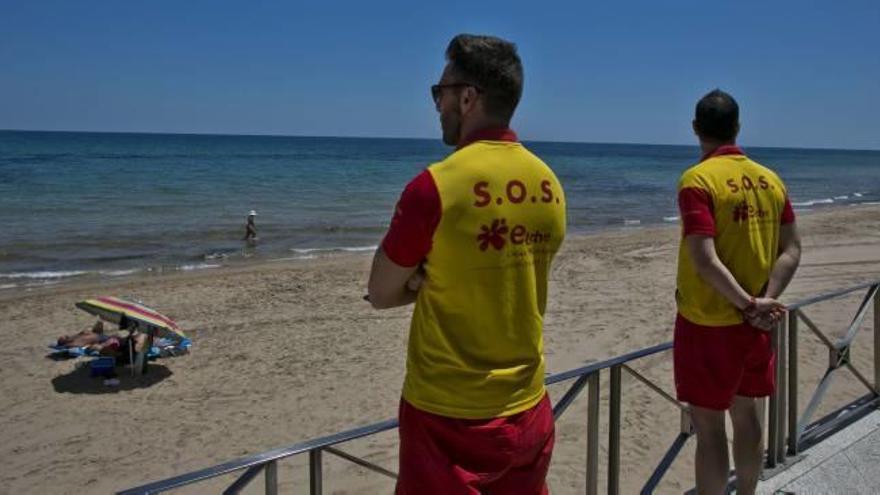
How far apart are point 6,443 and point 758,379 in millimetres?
6474

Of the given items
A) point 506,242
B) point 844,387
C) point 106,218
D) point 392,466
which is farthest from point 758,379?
point 106,218

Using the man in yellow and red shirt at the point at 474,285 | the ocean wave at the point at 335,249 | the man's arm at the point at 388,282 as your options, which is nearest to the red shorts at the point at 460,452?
the man in yellow and red shirt at the point at 474,285

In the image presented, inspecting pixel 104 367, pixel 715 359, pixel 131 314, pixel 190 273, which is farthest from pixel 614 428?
pixel 190 273

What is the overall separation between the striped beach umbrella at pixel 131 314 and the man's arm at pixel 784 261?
7.00m

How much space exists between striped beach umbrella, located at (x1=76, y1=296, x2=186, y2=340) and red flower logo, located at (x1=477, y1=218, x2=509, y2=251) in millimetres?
7435

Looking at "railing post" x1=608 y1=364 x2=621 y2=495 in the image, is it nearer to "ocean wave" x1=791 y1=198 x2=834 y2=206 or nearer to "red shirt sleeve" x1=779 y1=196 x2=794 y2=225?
"red shirt sleeve" x1=779 y1=196 x2=794 y2=225

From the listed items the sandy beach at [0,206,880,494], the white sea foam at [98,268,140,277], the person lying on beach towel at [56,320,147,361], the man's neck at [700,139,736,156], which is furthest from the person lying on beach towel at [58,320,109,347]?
the man's neck at [700,139,736,156]

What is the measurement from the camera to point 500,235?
1720 mm

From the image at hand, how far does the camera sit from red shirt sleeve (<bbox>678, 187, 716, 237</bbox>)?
9.00 ft

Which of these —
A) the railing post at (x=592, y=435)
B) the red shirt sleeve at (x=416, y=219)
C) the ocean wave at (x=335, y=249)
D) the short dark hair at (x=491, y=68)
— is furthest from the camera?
the ocean wave at (x=335, y=249)

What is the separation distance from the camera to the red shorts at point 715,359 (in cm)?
290

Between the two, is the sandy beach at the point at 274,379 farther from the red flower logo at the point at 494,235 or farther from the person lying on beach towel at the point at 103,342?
the red flower logo at the point at 494,235

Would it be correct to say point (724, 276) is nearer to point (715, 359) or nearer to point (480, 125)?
point (715, 359)

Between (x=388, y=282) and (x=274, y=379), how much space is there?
22.9 ft
